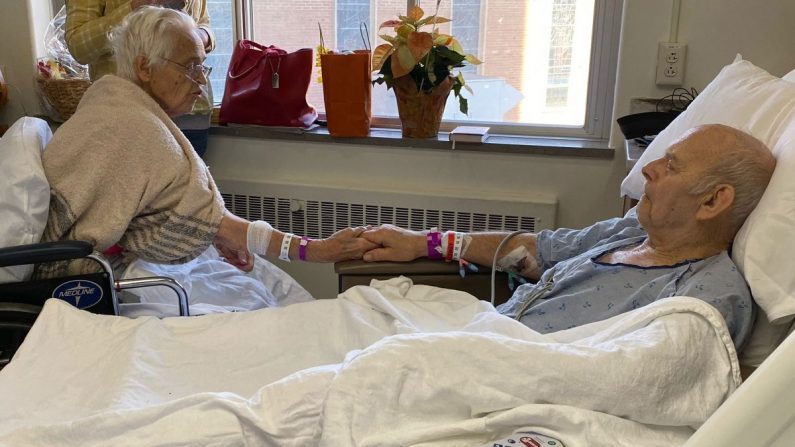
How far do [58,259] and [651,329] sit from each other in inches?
47.7

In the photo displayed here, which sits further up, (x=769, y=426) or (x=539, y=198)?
(x=769, y=426)

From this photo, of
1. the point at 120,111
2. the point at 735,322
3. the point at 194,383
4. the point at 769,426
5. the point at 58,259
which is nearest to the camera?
the point at 769,426

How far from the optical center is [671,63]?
226 cm

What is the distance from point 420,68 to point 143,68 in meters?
0.96

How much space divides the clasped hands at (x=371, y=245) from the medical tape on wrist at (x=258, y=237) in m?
0.07

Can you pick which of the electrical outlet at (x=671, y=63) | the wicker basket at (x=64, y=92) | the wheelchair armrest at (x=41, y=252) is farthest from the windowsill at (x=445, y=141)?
the wheelchair armrest at (x=41, y=252)

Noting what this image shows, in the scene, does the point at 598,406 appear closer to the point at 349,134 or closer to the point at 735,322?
the point at 735,322

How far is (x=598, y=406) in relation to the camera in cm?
107

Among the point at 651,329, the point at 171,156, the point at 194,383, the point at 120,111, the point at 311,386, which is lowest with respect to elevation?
the point at 194,383

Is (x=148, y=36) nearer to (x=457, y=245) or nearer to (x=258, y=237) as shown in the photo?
(x=258, y=237)

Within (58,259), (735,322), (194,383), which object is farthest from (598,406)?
(58,259)

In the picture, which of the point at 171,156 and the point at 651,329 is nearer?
the point at 651,329

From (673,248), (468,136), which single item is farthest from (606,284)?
(468,136)

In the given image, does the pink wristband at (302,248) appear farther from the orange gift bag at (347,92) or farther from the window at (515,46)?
the window at (515,46)
